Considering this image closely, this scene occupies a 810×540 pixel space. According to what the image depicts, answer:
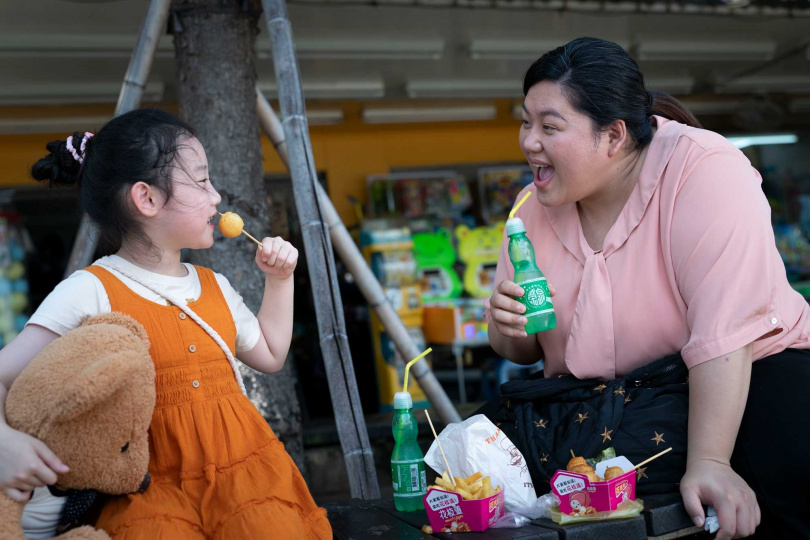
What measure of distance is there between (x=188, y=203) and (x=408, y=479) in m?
0.92

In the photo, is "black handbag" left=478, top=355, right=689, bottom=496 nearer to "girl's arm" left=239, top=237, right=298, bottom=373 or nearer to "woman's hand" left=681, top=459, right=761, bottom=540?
"woman's hand" left=681, top=459, right=761, bottom=540

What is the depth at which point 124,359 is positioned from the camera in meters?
1.50

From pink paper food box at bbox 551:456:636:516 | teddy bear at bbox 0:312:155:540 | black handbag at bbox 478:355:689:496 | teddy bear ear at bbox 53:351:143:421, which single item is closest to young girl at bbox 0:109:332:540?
teddy bear at bbox 0:312:155:540

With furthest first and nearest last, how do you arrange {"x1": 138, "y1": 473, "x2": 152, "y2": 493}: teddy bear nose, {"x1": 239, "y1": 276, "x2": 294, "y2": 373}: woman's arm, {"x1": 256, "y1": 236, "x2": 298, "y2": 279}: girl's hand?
{"x1": 239, "y1": 276, "x2": 294, "y2": 373}: woman's arm < {"x1": 256, "y1": 236, "x2": 298, "y2": 279}: girl's hand < {"x1": 138, "y1": 473, "x2": 152, "y2": 493}: teddy bear nose

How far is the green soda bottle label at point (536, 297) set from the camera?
2.07 metres

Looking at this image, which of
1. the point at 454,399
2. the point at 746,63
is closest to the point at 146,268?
the point at 454,399

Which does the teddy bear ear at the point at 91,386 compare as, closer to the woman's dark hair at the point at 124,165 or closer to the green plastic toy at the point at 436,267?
the woman's dark hair at the point at 124,165

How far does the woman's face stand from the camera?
7.22ft

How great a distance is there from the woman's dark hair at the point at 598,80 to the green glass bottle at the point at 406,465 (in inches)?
38.7

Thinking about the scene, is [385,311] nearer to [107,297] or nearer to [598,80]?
[598,80]

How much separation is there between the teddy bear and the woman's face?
4.09ft

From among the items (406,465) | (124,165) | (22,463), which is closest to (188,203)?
(124,165)

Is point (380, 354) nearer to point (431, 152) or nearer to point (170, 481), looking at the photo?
point (431, 152)

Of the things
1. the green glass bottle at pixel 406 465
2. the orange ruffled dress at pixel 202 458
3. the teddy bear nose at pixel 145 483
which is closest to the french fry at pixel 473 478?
the green glass bottle at pixel 406 465
